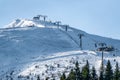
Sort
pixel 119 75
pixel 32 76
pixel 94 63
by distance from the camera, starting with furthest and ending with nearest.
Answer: pixel 94 63 → pixel 32 76 → pixel 119 75

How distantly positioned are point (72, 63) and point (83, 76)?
302 ft

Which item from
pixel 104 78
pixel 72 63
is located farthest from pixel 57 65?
pixel 104 78

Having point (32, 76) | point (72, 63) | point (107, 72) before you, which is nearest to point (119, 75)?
point (107, 72)

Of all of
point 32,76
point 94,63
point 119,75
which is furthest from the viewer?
point 94,63

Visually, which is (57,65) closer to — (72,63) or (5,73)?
(72,63)

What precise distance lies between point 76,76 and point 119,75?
8891 millimetres

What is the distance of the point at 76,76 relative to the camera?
354 feet

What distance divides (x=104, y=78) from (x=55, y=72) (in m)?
76.6

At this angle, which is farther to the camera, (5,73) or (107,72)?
(5,73)

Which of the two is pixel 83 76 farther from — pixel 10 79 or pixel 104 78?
pixel 10 79

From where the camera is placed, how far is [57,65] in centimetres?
19988

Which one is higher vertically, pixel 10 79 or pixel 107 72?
pixel 107 72

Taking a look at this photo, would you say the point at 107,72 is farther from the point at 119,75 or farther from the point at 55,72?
the point at 55,72

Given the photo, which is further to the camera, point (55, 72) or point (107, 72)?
point (55, 72)
